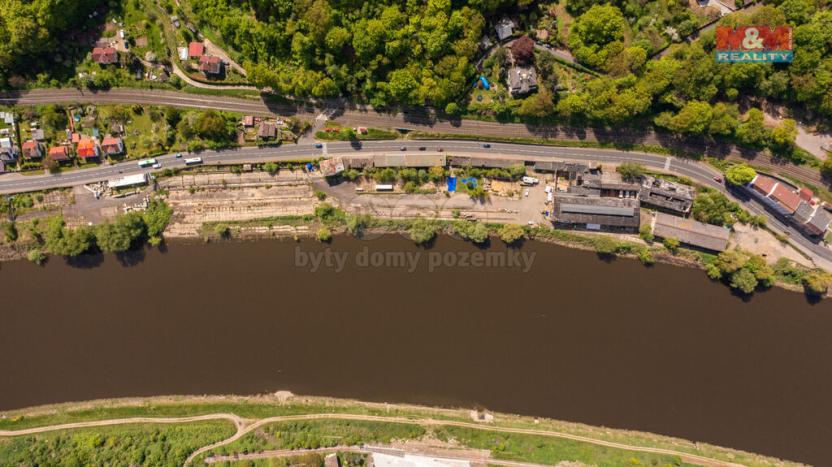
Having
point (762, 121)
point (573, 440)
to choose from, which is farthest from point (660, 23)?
point (573, 440)

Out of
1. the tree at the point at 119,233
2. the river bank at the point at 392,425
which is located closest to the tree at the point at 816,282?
the river bank at the point at 392,425

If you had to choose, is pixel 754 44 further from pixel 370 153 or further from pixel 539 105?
pixel 370 153

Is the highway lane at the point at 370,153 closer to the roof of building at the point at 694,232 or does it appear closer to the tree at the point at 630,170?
the tree at the point at 630,170

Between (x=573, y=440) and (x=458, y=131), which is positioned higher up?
(x=458, y=131)

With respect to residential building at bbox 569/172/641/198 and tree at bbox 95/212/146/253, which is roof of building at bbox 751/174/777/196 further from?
tree at bbox 95/212/146/253

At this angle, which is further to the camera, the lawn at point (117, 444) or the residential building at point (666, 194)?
the residential building at point (666, 194)

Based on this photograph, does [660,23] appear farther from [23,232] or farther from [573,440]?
[23,232]

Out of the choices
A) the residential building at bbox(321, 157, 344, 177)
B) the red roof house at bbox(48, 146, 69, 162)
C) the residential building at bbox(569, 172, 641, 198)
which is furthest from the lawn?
the residential building at bbox(569, 172, 641, 198)
